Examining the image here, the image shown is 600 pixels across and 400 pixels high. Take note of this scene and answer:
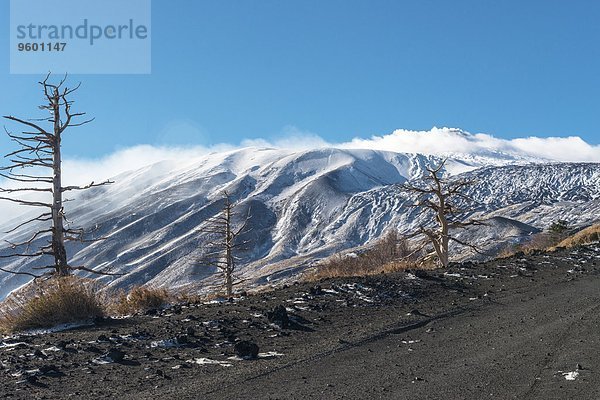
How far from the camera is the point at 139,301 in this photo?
10.7m

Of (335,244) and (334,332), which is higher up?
(334,332)

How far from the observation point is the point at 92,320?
29.4ft

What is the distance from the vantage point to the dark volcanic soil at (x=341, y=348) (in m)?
5.18

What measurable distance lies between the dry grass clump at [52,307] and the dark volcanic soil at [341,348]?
Result: 790 millimetres

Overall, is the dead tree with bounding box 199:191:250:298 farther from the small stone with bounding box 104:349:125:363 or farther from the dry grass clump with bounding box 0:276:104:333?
the small stone with bounding box 104:349:125:363

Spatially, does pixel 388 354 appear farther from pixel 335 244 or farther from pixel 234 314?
pixel 335 244

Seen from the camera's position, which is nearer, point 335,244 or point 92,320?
point 92,320

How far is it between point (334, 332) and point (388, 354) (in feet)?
4.47

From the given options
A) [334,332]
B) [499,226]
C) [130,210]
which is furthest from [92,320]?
[130,210]

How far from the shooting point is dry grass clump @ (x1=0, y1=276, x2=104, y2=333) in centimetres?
901

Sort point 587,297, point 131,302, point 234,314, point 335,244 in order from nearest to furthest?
1. point 234,314
2. point 587,297
3. point 131,302
4. point 335,244

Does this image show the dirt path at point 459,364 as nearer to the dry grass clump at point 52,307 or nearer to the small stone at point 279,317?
the small stone at point 279,317

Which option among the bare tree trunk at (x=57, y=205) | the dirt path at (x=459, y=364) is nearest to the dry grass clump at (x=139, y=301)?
the bare tree trunk at (x=57, y=205)

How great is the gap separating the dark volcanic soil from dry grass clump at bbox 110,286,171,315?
1189mm
